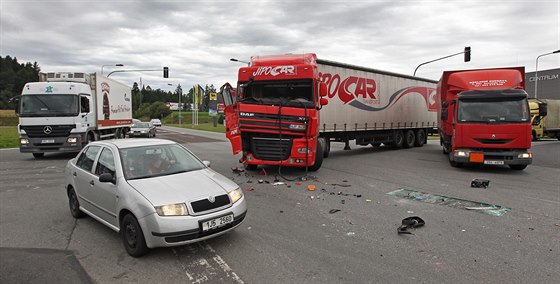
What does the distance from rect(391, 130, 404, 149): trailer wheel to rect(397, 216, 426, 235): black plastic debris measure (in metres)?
13.7

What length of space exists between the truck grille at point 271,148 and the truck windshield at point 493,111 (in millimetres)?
5793

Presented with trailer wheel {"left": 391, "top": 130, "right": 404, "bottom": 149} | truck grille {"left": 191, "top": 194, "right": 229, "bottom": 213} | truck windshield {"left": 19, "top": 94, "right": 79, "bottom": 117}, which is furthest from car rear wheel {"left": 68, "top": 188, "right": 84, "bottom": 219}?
trailer wheel {"left": 391, "top": 130, "right": 404, "bottom": 149}

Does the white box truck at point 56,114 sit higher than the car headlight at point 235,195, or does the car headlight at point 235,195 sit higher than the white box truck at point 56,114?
the white box truck at point 56,114

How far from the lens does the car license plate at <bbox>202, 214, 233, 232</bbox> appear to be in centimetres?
418

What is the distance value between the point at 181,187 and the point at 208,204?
466 mm

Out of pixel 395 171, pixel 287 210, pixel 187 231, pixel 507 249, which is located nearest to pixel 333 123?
pixel 395 171

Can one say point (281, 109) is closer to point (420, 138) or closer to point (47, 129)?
point (47, 129)

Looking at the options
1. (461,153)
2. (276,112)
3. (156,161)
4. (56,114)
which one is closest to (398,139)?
(461,153)

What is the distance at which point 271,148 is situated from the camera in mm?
10016

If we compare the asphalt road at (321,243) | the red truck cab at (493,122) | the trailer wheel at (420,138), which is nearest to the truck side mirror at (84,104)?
the asphalt road at (321,243)

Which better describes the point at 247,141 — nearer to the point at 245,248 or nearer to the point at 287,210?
the point at 287,210

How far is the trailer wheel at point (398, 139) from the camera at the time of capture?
61.9 feet

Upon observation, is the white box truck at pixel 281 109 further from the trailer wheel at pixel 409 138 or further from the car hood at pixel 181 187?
the trailer wheel at pixel 409 138

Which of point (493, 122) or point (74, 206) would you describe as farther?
point (493, 122)
